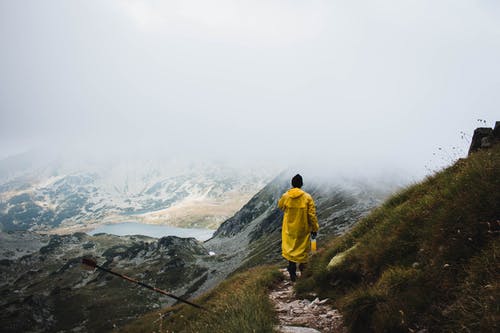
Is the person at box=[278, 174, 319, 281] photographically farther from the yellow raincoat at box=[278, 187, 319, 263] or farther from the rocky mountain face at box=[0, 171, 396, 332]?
the rocky mountain face at box=[0, 171, 396, 332]

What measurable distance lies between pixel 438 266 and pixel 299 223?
238 inches

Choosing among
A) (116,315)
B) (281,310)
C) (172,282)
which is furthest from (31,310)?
(281,310)

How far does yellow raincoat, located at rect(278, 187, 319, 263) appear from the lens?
11492mm

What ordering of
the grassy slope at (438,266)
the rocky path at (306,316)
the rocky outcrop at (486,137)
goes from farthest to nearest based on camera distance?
1. the rocky outcrop at (486,137)
2. the rocky path at (306,316)
3. the grassy slope at (438,266)

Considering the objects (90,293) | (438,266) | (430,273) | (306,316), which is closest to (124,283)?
(90,293)

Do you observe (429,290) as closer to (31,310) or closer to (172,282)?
(31,310)

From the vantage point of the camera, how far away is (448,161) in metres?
11.6

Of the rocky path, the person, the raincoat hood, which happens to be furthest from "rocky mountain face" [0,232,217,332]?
the rocky path

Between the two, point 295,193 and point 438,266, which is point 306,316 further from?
point 295,193

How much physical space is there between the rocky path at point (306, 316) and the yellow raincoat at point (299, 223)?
157 centimetres

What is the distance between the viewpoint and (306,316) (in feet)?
26.2

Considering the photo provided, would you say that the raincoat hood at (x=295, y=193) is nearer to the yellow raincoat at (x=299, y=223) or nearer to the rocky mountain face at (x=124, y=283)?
the yellow raincoat at (x=299, y=223)

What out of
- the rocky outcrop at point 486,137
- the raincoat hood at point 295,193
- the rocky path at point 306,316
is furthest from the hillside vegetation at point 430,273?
the raincoat hood at point 295,193

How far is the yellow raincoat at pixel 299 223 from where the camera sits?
37.7ft
